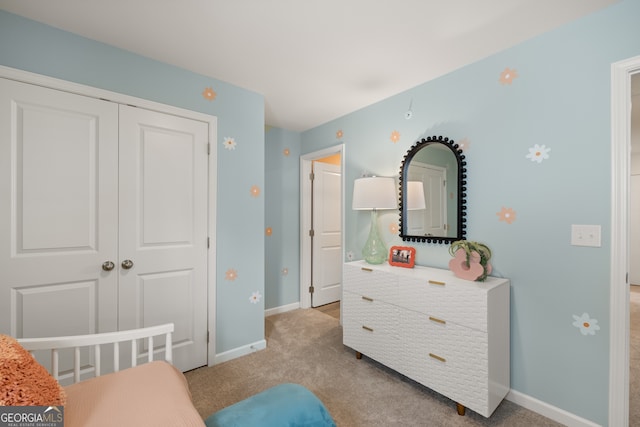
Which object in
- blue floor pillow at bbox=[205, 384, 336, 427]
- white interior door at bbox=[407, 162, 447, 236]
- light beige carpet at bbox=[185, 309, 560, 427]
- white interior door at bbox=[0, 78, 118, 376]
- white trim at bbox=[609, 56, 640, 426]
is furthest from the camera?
white interior door at bbox=[407, 162, 447, 236]

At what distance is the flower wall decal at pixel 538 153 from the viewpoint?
177 cm

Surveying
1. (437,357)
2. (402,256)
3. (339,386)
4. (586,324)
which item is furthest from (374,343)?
(586,324)

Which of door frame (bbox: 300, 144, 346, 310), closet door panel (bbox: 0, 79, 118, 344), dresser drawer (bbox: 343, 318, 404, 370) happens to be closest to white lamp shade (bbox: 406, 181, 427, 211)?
dresser drawer (bbox: 343, 318, 404, 370)

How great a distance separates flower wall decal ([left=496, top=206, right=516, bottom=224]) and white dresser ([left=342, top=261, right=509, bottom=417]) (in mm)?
406

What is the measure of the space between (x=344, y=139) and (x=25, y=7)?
8.15 ft

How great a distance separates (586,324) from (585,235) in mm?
504

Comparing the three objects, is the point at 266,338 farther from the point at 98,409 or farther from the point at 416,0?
the point at 416,0

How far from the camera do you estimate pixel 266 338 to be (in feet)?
9.36

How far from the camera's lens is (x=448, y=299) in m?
1.83

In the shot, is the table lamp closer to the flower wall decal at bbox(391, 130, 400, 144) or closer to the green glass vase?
the green glass vase

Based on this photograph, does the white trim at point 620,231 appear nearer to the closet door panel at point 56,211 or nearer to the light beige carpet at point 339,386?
the light beige carpet at point 339,386

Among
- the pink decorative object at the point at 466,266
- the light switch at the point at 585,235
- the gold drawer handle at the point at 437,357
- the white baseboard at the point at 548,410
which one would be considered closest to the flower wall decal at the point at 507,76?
the light switch at the point at 585,235

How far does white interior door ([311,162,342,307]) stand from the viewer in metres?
3.81

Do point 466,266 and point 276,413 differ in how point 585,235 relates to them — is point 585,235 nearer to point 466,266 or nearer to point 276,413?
point 466,266
